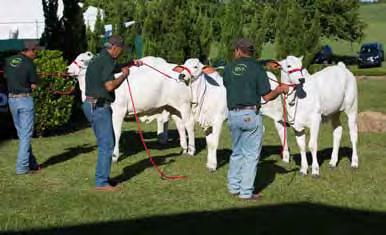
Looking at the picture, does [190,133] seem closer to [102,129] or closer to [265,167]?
[265,167]

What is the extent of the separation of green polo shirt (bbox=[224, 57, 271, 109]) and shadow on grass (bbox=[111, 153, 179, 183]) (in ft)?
9.85

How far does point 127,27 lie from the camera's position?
91.4ft

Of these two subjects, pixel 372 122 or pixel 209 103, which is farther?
pixel 372 122

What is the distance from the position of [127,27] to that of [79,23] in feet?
22.1

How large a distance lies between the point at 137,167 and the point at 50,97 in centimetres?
508

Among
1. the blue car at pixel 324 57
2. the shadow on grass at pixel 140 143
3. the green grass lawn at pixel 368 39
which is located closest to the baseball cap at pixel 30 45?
the shadow on grass at pixel 140 143

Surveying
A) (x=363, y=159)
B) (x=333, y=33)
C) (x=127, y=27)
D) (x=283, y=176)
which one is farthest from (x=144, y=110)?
(x=333, y=33)

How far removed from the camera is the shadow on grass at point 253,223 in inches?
330

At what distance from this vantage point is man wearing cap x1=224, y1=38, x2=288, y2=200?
9406 millimetres

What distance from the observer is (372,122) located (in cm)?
1800

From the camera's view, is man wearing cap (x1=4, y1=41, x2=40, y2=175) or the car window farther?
the car window

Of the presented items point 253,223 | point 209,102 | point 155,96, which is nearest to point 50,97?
point 155,96

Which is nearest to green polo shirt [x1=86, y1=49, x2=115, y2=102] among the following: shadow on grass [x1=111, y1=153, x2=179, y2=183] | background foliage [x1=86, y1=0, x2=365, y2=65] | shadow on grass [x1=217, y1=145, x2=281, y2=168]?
shadow on grass [x1=111, y1=153, x2=179, y2=183]

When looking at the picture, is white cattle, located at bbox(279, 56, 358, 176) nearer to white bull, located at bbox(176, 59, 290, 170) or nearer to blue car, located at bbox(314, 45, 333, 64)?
white bull, located at bbox(176, 59, 290, 170)
